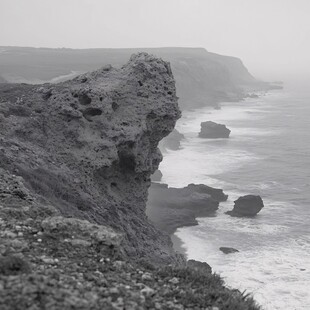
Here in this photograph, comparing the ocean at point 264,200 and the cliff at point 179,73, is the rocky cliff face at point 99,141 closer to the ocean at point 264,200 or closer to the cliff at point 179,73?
the ocean at point 264,200

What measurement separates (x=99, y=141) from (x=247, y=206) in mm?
19784

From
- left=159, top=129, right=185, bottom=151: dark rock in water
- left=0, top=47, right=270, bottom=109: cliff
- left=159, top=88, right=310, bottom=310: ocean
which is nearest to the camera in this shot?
left=159, top=88, right=310, bottom=310: ocean

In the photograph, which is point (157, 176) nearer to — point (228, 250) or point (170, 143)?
point (228, 250)

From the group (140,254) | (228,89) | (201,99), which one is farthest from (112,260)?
(228,89)

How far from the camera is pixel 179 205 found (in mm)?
32875

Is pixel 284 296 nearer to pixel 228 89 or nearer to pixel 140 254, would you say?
pixel 140 254

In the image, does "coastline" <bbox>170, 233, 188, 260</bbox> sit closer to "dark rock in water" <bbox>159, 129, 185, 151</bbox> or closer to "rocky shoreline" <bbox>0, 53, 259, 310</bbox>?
"rocky shoreline" <bbox>0, 53, 259, 310</bbox>

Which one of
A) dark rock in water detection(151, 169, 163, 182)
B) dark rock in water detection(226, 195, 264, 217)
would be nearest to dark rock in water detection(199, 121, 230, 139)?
dark rock in water detection(151, 169, 163, 182)

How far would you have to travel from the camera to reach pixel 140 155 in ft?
53.2

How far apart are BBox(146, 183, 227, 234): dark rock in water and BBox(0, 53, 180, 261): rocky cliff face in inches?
513

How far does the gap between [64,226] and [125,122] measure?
800cm

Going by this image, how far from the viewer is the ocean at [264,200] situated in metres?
22.8

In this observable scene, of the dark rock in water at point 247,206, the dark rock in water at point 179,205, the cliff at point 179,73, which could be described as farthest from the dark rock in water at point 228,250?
the cliff at point 179,73

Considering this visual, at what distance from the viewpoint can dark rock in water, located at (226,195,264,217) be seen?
107ft
